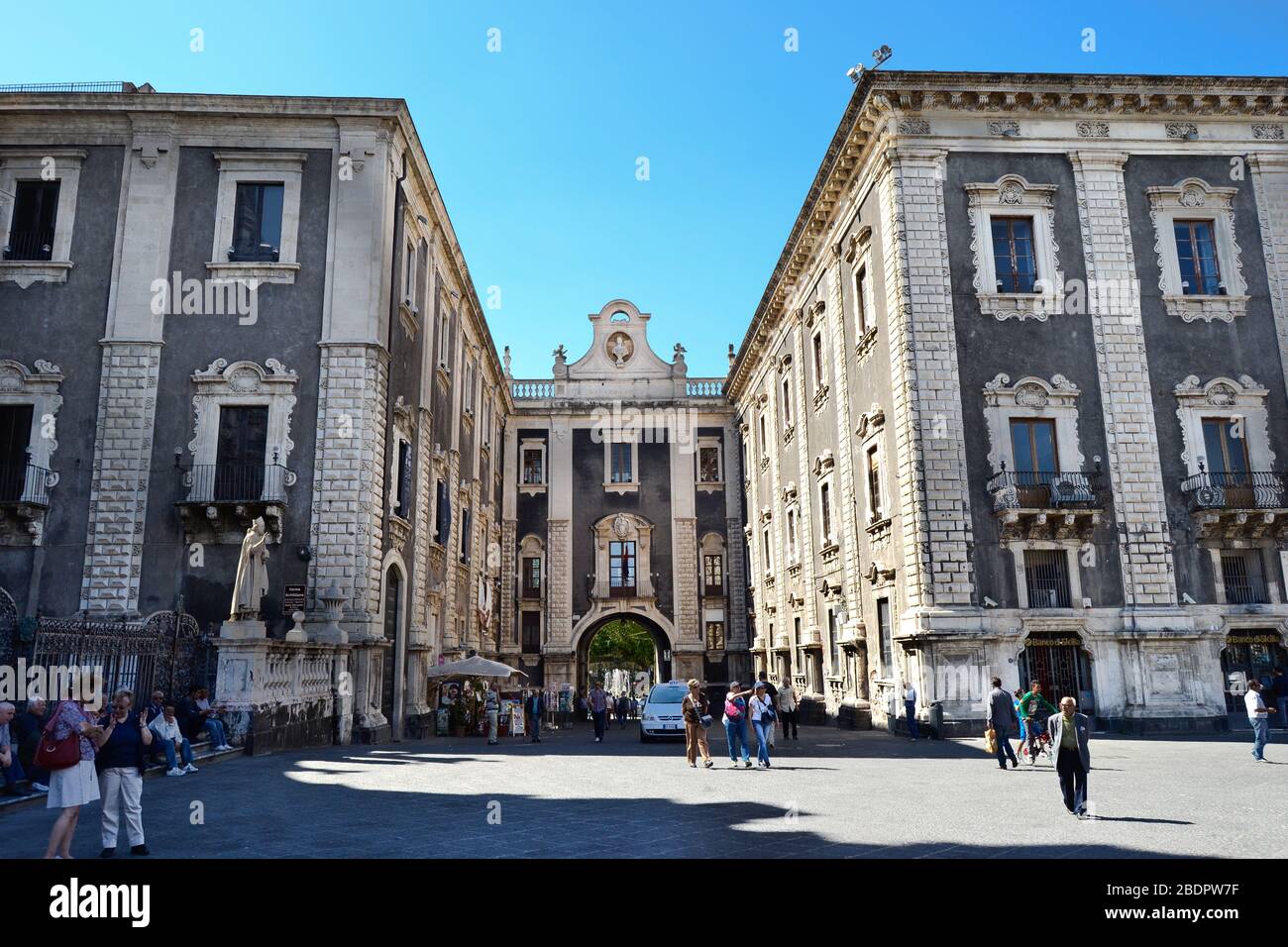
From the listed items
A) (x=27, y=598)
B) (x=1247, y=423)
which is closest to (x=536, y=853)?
(x=27, y=598)

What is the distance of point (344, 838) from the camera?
8680mm

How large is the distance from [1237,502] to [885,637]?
8356mm

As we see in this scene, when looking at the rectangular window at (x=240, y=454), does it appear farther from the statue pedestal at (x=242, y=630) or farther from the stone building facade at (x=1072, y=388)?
the stone building facade at (x=1072, y=388)

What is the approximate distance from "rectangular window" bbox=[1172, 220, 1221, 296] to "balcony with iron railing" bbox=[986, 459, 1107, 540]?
18.7 ft

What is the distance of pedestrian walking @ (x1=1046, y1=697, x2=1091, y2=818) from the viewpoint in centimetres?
950

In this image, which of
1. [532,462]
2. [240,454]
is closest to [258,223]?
[240,454]

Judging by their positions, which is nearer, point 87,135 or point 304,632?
point 304,632

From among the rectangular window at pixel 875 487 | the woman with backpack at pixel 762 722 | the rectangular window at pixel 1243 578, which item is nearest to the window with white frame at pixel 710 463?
the rectangular window at pixel 875 487

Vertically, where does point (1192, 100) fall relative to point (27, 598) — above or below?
above

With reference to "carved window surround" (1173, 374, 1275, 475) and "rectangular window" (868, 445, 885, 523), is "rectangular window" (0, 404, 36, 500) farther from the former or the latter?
"carved window surround" (1173, 374, 1275, 475)

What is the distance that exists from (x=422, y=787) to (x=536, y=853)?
5287mm

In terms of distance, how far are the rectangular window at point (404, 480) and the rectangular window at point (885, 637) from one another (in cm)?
1203

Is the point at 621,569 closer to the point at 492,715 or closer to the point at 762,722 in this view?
the point at 492,715
